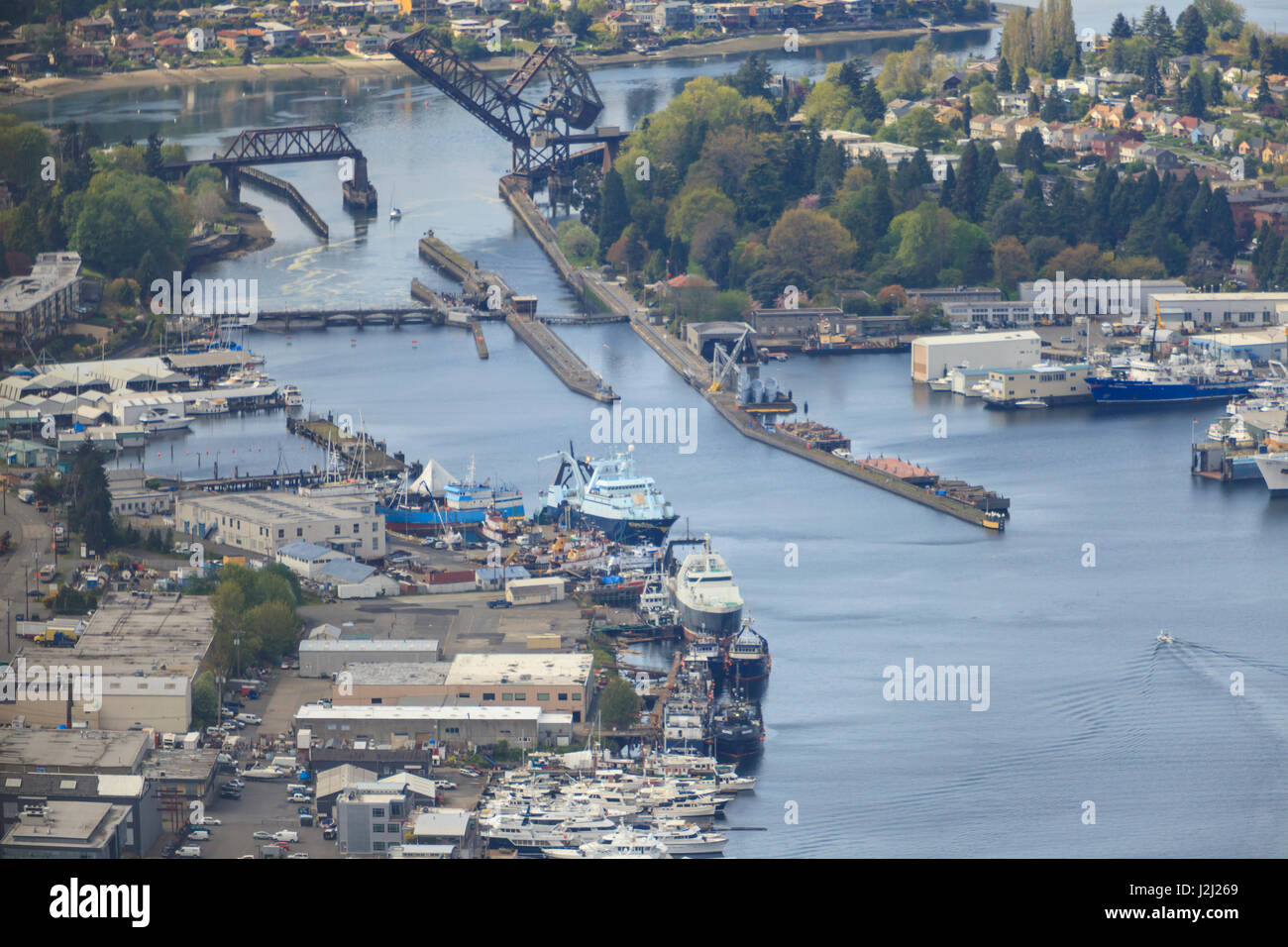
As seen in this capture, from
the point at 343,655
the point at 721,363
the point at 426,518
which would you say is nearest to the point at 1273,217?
the point at 721,363

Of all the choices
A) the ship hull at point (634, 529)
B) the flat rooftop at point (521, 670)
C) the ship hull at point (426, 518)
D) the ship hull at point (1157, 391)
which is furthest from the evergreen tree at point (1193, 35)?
the flat rooftop at point (521, 670)

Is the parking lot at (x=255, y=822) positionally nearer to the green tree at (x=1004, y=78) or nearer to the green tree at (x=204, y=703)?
the green tree at (x=204, y=703)

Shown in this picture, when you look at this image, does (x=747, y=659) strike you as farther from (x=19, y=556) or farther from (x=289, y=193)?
(x=289, y=193)

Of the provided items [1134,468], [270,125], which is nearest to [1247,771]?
[1134,468]

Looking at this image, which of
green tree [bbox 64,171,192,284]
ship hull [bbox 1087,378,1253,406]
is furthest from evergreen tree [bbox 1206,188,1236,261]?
green tree [bbox 64,171,192,284]

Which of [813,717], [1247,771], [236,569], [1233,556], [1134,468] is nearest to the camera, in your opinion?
[1247,771]
